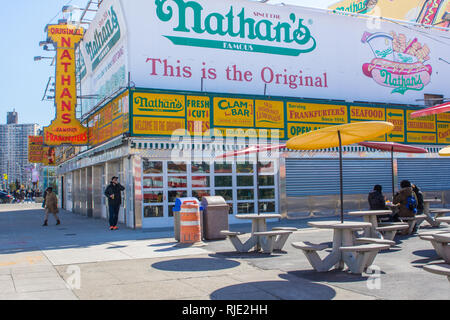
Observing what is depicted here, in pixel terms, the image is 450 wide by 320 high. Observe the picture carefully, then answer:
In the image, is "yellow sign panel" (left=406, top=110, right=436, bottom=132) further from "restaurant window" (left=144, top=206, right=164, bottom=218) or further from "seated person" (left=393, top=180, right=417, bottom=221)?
"restaurant window" (left=144, top=206, right=164, bottom=218)

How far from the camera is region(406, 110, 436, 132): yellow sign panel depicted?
20.0 meters

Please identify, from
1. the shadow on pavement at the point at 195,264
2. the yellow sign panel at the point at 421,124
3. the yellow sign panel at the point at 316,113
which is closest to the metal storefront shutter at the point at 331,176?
the yellow sign panel at the point at 316,113

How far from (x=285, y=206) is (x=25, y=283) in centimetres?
1154

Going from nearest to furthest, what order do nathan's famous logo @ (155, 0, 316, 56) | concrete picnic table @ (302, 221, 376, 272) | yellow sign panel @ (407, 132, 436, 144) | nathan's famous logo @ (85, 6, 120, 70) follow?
concrete picnic table @ (302, 221, 376, 272), nathan's famous logo @ (155, 0, 316, 56), nathan's famous logo @ (85, 6, 120, 70), yellow sign panel @ (407, 132, 436, 144)

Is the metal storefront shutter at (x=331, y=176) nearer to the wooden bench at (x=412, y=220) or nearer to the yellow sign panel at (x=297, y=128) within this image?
the yellow sign panel at (x=297, y=128)

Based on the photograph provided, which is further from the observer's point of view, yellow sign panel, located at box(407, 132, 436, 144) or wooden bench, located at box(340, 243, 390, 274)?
yellow sign panel, located at box(407, 132, 436, 144)

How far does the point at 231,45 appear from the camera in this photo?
709 inches

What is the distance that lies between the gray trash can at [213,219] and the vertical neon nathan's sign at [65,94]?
10204mm

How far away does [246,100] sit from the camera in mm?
17000

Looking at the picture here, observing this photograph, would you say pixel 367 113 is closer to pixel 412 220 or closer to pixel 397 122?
pixel 397 122

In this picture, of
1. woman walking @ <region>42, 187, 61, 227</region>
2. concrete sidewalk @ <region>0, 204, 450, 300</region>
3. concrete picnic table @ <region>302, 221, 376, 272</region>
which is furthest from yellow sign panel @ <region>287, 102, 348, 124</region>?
concrete picnic table @ <region>302, 221, 376, 272</region>

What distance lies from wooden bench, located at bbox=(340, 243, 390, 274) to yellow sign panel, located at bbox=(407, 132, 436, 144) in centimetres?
1406

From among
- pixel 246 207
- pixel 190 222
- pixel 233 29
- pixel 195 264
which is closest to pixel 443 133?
pixel 246 207

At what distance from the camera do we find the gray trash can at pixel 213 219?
1198 cm
